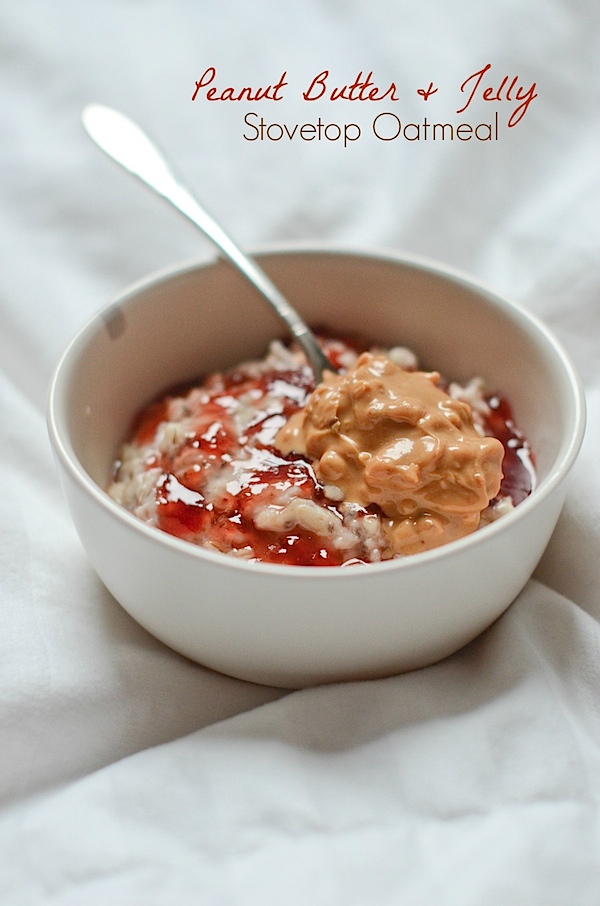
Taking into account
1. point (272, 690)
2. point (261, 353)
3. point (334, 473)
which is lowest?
point (272, 690)

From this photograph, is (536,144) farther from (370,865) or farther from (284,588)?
(370,865)

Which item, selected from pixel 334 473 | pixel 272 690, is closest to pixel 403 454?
pixel 334 473

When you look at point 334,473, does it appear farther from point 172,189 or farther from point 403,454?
point 172,189

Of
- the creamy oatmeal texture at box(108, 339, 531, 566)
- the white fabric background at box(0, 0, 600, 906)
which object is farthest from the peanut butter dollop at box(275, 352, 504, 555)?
the white fabric background at box(0, 0, 600, 906)

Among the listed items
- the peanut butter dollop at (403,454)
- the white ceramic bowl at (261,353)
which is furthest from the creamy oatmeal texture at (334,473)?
the white ceramic bowl at (261,353)

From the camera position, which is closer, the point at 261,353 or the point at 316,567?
the point at 316,567

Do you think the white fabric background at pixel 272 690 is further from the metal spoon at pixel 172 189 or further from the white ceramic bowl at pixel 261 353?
the metal spoon at pixel 172 189
